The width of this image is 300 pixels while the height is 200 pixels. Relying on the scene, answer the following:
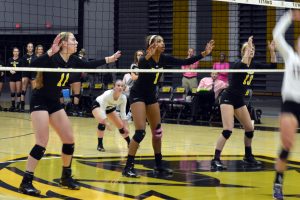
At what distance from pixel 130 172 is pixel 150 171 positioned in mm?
580

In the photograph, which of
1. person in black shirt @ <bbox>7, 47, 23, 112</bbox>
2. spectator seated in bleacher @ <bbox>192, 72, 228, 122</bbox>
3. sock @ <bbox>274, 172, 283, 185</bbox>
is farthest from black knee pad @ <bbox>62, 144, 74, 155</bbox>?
person in black shirt @ <bbox>7, 47, 23, 112</bbox>

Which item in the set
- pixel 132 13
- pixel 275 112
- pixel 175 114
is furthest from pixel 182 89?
pixel 132 13

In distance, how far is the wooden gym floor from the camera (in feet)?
25.2

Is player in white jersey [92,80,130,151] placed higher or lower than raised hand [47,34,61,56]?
lower

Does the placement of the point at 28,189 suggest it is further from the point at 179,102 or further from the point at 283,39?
the point at 179,102

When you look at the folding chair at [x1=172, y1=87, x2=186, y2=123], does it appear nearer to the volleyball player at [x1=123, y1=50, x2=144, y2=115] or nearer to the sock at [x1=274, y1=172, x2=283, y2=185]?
the volleyball player at [x1=123, y1=50, x2=144, y2=115]

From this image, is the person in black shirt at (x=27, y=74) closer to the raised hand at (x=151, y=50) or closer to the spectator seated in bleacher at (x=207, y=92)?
the spectator seated in bleacher at (x=207, y=92)

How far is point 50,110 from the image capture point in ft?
25.5

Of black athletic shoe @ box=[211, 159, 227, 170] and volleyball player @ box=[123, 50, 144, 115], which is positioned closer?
black athletic shoe @ box=[211, 159, 227, 170]

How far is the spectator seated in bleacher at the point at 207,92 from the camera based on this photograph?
1683 cm

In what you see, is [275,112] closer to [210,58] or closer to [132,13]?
[210,58]

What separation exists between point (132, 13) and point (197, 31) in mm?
2822

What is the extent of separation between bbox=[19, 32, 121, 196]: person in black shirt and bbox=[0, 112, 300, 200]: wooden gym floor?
0.76ft

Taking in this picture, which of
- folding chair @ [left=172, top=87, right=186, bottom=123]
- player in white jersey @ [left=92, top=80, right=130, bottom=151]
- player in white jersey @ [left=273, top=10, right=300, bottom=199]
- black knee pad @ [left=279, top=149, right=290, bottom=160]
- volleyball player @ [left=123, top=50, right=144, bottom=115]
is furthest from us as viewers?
folding chair @ [left=172, top=87, right=186, bottom=123]
